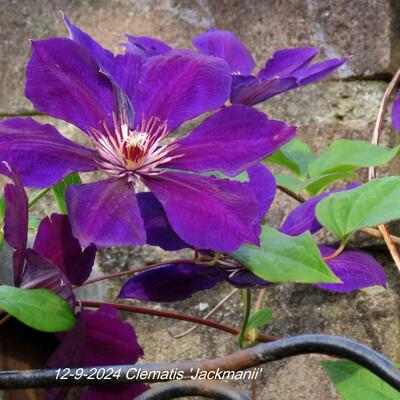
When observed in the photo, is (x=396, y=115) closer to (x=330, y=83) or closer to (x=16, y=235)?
(x=330, y=83)

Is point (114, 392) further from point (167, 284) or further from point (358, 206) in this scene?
point (358, 206)

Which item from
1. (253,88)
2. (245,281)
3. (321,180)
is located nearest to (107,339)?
(245,281)

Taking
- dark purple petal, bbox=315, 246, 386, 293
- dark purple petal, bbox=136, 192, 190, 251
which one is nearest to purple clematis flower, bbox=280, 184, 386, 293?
dark purple petal, bbox=315, 246, 386, 293

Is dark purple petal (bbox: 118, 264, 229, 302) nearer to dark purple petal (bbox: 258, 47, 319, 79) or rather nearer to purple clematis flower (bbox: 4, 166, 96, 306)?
purple clematis flower (bbox: 4, 166, 96, 306)

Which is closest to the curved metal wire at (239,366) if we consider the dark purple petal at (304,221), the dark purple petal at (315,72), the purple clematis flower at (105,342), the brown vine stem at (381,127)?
the purple clematis flower at (105,342)

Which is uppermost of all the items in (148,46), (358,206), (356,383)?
(148,46)
